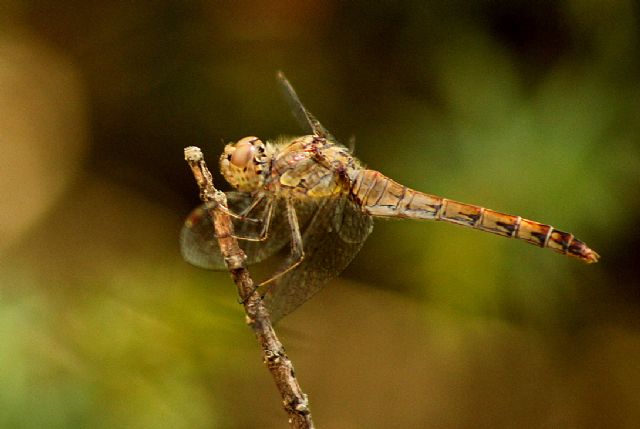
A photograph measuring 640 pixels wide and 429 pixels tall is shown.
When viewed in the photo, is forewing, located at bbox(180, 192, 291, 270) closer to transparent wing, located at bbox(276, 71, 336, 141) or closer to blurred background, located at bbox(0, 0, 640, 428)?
transparent wing, located at bbox(276, 71, 336, 141)

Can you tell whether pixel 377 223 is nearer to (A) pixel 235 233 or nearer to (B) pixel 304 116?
(B) pixel 304 116

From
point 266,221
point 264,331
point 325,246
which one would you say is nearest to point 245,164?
point 266,221

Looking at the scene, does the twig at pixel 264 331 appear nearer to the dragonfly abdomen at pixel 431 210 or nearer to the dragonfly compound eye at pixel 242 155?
the dragonfly compound eye at pixel 242 155

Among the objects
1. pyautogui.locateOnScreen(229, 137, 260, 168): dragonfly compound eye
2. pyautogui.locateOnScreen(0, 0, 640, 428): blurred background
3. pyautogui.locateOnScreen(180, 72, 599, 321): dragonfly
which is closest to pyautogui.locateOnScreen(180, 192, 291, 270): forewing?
pyautogui.locateOnScreen(180, 72, 599, 321): dragonfly

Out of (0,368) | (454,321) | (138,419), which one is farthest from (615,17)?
(0,368)

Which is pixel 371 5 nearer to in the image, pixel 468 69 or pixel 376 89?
pixel 376 89

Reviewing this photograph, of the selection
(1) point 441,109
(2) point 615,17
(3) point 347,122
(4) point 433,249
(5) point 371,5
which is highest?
(2) point 615,17

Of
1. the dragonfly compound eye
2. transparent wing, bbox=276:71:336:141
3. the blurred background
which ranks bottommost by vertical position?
the blurred background
